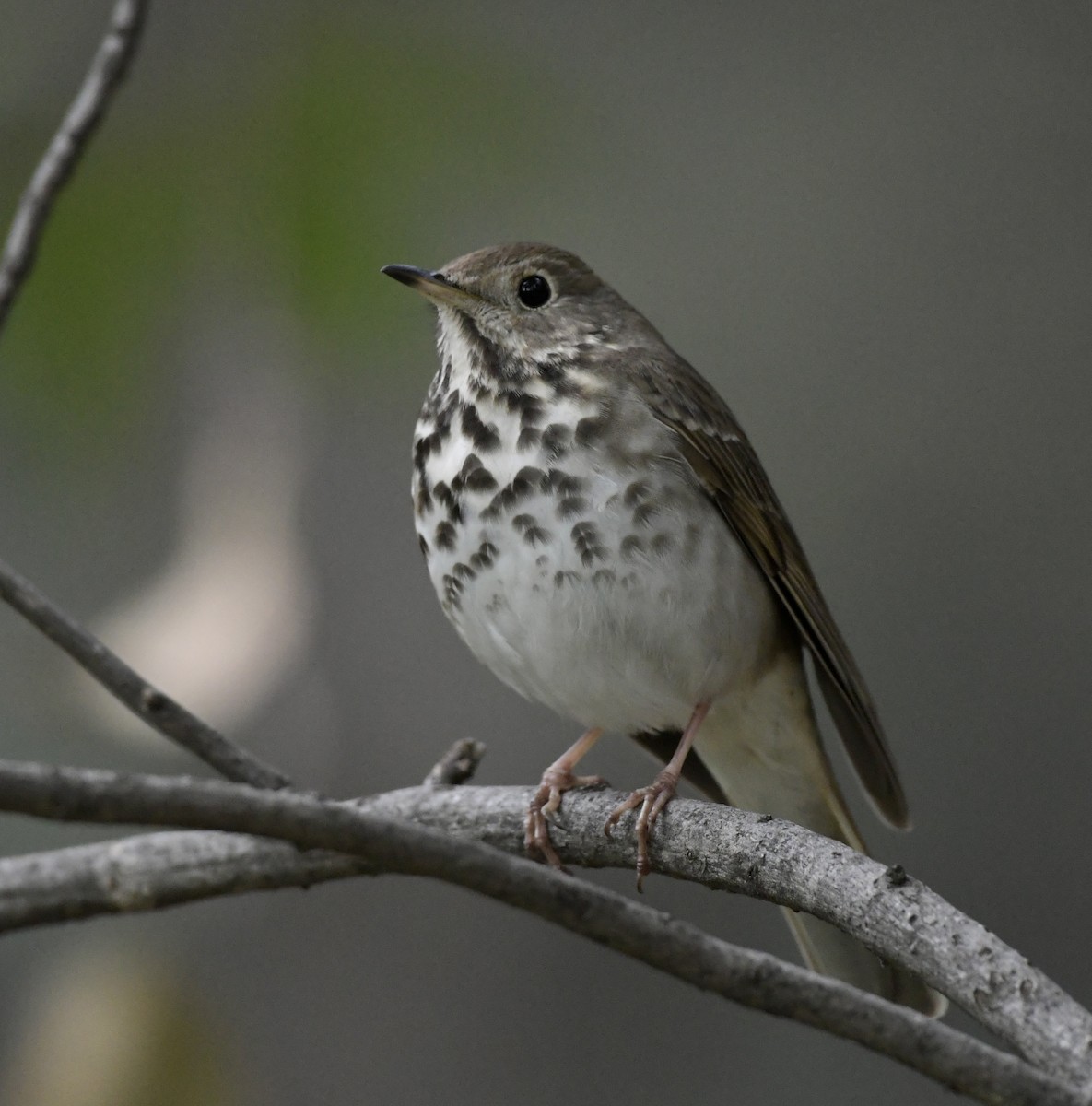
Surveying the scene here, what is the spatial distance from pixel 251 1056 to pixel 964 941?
2948mm

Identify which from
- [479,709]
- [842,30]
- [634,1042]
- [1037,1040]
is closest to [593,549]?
[1037,1040]

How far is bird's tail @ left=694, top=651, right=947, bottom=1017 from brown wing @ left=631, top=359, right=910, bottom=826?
132 millimetres

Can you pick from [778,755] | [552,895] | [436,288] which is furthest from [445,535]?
[552,895]

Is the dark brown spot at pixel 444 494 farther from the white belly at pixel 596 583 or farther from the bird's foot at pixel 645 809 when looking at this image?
the bird's foot at pixel 645 809

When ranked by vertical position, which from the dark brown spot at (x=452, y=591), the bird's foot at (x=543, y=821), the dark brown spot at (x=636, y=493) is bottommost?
the bird's foot at (x=543, y=821)

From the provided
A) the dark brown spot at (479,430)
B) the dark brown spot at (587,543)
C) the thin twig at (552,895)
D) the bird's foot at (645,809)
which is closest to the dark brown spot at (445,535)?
the dark brown spot at (479,430)

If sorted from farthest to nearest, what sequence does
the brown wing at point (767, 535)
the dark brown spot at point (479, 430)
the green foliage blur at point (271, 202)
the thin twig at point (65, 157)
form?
the brown wing at point (767, 535)
the dark brown spot at point (479, 430)
the green foliage blur at point (271, 202)
the thin twig at point (65, 157)

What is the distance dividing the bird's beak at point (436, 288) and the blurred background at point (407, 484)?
12 centimetres

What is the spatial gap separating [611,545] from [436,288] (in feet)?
2.06

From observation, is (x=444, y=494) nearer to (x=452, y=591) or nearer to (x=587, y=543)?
(x=452, y=591)

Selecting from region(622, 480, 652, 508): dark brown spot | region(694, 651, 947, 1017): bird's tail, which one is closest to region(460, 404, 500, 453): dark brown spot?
region(622, 480, 652, 508): dark brown spot

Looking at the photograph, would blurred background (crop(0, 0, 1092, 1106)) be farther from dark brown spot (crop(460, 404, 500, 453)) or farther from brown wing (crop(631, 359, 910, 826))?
brown wing (crop(631, 359, 910, 826))

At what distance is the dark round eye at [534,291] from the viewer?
10.4 feet

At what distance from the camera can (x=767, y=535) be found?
125 inches
